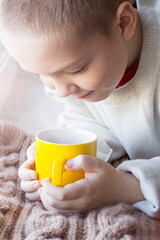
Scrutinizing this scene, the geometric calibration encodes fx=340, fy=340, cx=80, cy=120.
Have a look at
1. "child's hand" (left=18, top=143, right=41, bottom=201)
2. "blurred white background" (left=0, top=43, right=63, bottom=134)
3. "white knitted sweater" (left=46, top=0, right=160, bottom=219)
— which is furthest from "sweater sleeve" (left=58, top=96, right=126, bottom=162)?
"child's hand" (left=18, top=143, right=41, bottom=201)

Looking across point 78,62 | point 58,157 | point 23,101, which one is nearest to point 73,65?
point 78,62

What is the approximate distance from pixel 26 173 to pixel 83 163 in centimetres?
18

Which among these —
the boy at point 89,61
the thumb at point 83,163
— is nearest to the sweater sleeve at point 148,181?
the boy at point 89,61

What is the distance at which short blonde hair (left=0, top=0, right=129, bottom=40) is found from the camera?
2.28 ft

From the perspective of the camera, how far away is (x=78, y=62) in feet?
2.43

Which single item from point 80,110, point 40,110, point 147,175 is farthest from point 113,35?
point 40,110

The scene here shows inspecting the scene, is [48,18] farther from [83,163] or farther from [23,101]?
[23,101]

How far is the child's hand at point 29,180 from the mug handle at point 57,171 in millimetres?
80

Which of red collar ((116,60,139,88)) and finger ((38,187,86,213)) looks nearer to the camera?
finger ((38,187,86,213))

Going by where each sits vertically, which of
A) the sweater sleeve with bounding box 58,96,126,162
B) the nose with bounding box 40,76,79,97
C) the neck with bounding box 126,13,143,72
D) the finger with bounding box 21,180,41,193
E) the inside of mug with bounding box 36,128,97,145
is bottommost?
the sweater sleeve with bounding box 58,96,126,162

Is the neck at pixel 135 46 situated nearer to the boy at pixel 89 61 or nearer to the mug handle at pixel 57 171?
the boy at pixel 89 61

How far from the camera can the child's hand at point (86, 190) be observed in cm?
75

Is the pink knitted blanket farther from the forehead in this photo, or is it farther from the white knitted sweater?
the forehead

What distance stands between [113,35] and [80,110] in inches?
17.8
